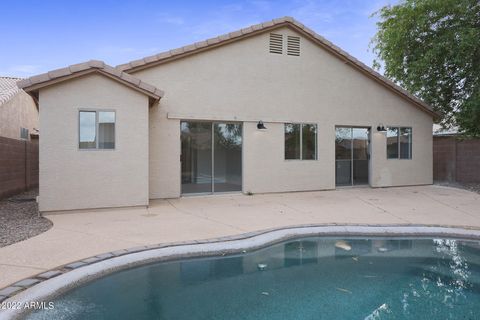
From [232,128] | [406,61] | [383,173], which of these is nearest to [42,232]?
[232,128]

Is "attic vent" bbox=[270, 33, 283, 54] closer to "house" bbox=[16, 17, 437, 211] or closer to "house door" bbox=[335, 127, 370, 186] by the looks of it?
"house" bbox=[16, 17, 437, 211]

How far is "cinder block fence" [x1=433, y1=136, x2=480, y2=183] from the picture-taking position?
50.5 feet

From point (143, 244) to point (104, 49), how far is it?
17219 millimetres

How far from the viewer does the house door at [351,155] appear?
13.6m

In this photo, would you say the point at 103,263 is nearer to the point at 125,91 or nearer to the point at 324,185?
the point at 125,91

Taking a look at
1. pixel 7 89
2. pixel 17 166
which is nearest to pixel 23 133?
pixel 7 89

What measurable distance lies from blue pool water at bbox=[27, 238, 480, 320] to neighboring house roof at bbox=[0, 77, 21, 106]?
661 inches

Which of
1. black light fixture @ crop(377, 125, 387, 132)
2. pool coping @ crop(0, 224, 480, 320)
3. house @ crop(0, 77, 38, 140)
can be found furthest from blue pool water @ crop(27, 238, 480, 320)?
house @ crop(0, 77, 38, 140)

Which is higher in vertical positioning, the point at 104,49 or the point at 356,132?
the point at 104,49

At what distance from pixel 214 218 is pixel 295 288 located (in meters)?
3.72

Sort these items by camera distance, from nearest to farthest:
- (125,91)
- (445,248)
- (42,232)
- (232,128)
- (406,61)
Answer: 1. (445,248)
2. (42,232)
3. (125,91)
4. (232,128)
5. (406,61)

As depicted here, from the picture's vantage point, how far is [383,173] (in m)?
14.2

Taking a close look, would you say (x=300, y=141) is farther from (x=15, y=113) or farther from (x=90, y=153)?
(x=15, y=113)

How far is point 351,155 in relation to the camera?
1386cm
